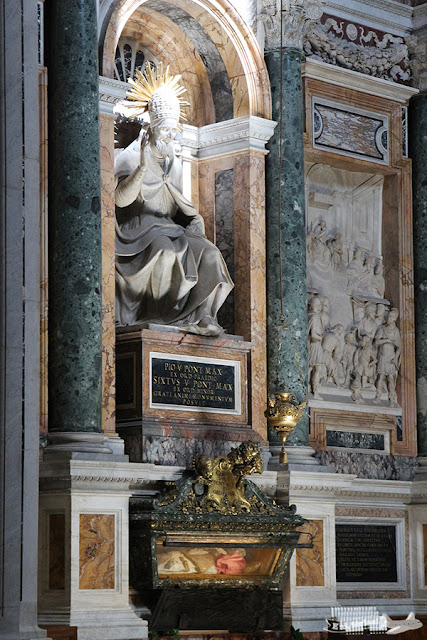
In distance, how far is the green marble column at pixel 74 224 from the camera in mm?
14211

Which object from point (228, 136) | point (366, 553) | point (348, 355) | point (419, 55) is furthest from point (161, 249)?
point (419, 55)

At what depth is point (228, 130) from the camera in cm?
1688

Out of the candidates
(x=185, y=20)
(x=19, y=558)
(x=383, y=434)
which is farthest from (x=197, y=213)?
(x=19, y=558)

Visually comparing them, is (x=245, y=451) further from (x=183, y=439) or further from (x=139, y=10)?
(x=139, y=10)

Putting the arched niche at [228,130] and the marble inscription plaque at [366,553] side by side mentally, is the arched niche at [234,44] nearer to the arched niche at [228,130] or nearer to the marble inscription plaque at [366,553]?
the arched niche at [228,130]

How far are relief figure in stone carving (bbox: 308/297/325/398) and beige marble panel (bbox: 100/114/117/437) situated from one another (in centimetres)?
322

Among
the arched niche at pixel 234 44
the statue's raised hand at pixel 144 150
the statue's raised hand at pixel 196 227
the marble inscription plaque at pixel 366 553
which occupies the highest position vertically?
the arched niche at pixel 234 44

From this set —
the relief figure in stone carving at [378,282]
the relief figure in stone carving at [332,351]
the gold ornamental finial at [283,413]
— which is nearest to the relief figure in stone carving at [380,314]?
the relief figure in stone carving at [378,282]

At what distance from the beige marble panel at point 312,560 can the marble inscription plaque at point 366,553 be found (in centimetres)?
106

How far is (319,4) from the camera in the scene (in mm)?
17328

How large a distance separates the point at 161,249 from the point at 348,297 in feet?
11.6

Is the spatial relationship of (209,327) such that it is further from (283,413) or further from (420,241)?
(420,241)

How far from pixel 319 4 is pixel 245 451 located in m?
5.53

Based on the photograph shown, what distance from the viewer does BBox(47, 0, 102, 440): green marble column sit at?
1421 cm
